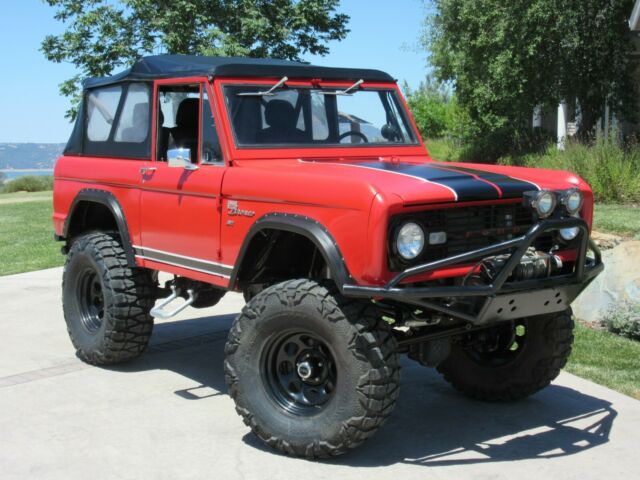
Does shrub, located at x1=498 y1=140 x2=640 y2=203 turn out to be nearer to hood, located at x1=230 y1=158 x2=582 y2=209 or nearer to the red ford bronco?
the red ford bronco

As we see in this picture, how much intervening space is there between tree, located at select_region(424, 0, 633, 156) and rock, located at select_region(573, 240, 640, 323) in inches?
474

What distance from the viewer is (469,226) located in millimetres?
4602

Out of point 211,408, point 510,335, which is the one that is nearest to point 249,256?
point 211,408

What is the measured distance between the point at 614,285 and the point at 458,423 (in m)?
3.03

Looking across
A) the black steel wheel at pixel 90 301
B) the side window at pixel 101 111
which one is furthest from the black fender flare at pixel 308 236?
the side window at pixel 101 111

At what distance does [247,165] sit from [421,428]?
6.14 feet

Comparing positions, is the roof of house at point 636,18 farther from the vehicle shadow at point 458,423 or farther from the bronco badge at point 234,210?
the bronco badge at point 234,210

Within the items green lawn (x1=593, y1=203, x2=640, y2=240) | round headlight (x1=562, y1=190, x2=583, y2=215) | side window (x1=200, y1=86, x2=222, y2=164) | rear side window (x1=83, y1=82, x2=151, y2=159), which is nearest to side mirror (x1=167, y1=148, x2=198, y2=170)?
side window (x1=200, y1=86, x2=222, y2=164)

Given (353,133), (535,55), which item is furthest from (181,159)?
(535,55)

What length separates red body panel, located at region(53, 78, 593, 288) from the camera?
4234mm

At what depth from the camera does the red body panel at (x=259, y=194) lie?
13.9 feet

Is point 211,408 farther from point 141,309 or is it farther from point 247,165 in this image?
point 247,165

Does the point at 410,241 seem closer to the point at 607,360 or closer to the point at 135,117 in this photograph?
the point at 135,117

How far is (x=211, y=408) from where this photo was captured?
5.48 metres
